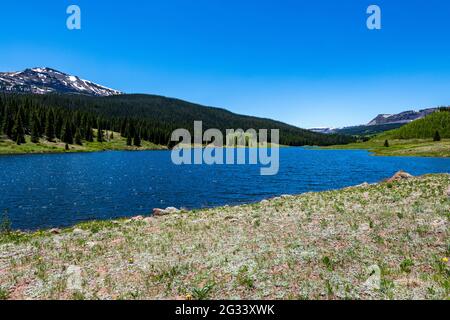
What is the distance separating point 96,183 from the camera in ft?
193

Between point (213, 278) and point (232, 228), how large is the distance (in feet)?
26.1

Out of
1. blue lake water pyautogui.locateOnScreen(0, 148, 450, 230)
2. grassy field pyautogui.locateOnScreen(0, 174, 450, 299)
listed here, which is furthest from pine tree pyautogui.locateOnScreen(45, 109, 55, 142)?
grassy field pyautogui.locateOnScreen(0, 174, 450, 299)

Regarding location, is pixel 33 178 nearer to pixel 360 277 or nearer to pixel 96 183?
pixel 96 183

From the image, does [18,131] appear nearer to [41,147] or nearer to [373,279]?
[41,147]

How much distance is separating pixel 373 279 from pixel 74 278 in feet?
38.8

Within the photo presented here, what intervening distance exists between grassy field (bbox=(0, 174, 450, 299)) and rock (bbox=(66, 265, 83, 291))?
0.04 m

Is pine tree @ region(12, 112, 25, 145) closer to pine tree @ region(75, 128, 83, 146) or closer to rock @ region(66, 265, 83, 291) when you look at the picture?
pine tree @ region(75, 128, 83, 146)

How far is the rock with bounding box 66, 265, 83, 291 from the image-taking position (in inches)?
484

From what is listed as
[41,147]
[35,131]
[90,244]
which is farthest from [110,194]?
[35,131]

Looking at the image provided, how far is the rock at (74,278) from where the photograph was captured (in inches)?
484

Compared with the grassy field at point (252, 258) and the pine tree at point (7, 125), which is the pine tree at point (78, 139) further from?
the grassy field at point (252, 258)

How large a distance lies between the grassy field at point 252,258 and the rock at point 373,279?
0.03 metres

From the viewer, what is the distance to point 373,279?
36.8 ft

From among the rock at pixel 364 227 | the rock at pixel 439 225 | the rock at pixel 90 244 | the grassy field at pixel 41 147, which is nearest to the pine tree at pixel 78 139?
the grassy field at pixel 41 147
